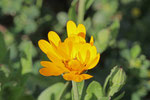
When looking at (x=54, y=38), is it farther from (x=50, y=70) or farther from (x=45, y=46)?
(x=50, y=70)

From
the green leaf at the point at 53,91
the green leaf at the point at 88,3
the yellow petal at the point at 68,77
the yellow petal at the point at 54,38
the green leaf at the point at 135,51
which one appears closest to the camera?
the yellow petal at the point at 68,77

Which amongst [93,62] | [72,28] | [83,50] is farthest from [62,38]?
[93,62]

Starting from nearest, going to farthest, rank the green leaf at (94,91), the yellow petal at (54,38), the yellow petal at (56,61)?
the yellow petal at (56,61), the yellow petal at (54,38), the green leaf at (94,91)

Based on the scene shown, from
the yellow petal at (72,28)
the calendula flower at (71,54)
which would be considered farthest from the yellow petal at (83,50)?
the yellow petal at (72,28)

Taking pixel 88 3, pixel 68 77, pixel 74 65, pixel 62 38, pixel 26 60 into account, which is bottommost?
pixel 68 77

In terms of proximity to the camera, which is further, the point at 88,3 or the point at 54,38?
the point at 88,3

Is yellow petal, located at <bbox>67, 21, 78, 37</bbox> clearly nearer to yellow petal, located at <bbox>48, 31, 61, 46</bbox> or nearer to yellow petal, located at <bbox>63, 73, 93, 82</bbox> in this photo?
yellow petal, located at <bbox>48, 31, 61, 46</bbox>

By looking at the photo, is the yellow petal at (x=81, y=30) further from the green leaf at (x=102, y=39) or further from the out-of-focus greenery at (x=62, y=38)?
the green leaf at (x=102, y=39)
